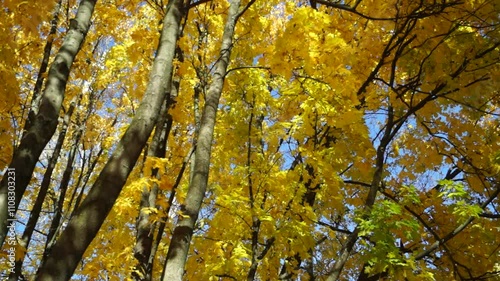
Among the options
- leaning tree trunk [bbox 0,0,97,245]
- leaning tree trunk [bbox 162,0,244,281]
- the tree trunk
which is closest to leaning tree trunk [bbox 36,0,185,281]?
leaning tree trunk [bbox 0,0,97,245]

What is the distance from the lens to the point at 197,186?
3518 mm

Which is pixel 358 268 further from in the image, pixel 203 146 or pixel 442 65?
pixel 203 146

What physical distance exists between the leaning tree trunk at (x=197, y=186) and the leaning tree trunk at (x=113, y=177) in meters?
0.83

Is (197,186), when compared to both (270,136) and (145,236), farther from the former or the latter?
(270,136)

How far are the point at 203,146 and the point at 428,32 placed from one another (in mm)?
3596

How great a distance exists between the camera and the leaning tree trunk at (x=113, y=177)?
2.24 m

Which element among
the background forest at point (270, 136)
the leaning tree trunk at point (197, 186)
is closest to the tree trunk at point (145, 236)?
the background forest at point (270, 136)

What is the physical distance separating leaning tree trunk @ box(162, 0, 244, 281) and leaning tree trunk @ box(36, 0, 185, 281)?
32.6 inches

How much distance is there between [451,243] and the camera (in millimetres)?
6605

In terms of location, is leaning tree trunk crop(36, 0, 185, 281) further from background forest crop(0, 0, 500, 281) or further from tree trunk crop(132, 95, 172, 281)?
tree trunk crop(132, 95, 172, 281)

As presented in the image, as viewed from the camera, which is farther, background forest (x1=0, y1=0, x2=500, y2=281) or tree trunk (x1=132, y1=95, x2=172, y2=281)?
tree trunk (x1=132, y1=95, x2=172, y2=281)

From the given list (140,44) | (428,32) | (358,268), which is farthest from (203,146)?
(358,268)

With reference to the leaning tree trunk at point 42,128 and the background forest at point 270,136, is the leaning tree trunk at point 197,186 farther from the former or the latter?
the leaning tree trunk at point 42,128

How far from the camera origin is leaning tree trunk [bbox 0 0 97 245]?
285 centimetres
